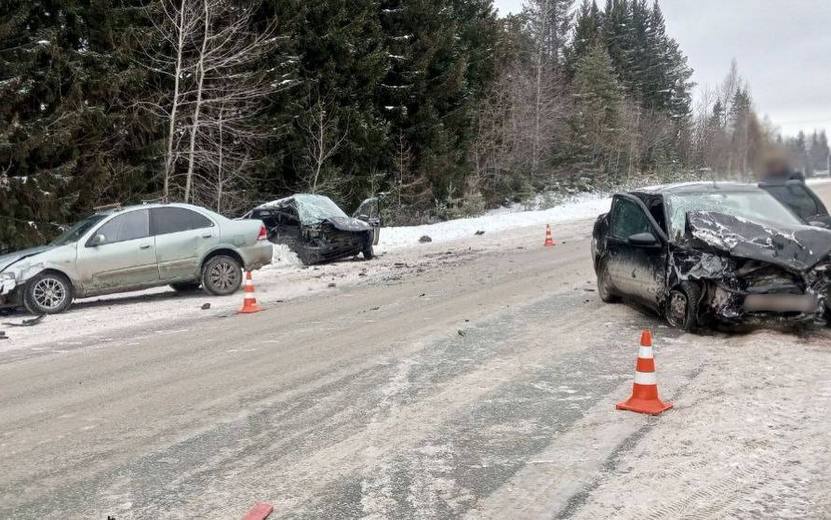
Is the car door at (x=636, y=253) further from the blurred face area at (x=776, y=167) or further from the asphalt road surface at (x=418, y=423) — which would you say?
the blurred face area at (x=776, y=167)

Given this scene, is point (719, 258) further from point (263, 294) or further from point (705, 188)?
point (263, 294)

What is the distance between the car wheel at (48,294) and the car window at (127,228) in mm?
922

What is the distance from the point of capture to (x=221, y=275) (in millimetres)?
12055

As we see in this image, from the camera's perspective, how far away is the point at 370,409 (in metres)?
5.30

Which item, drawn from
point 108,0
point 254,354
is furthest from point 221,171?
point 254,354

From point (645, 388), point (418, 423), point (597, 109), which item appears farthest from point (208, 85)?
point (597, 109)

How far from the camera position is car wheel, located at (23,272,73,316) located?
1042cm

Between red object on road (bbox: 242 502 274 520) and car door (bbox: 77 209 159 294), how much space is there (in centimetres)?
845

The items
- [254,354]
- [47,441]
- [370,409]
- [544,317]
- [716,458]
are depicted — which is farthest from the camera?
[544,317]

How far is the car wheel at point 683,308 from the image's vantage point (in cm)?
716

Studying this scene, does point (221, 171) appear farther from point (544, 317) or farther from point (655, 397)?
point (655, 397)

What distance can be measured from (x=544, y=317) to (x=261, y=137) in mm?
17111

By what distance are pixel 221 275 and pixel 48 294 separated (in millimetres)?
2720

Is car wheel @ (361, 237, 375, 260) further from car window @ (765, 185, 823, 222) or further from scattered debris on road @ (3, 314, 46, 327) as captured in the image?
car window @ (765, 185, 823, 222)
